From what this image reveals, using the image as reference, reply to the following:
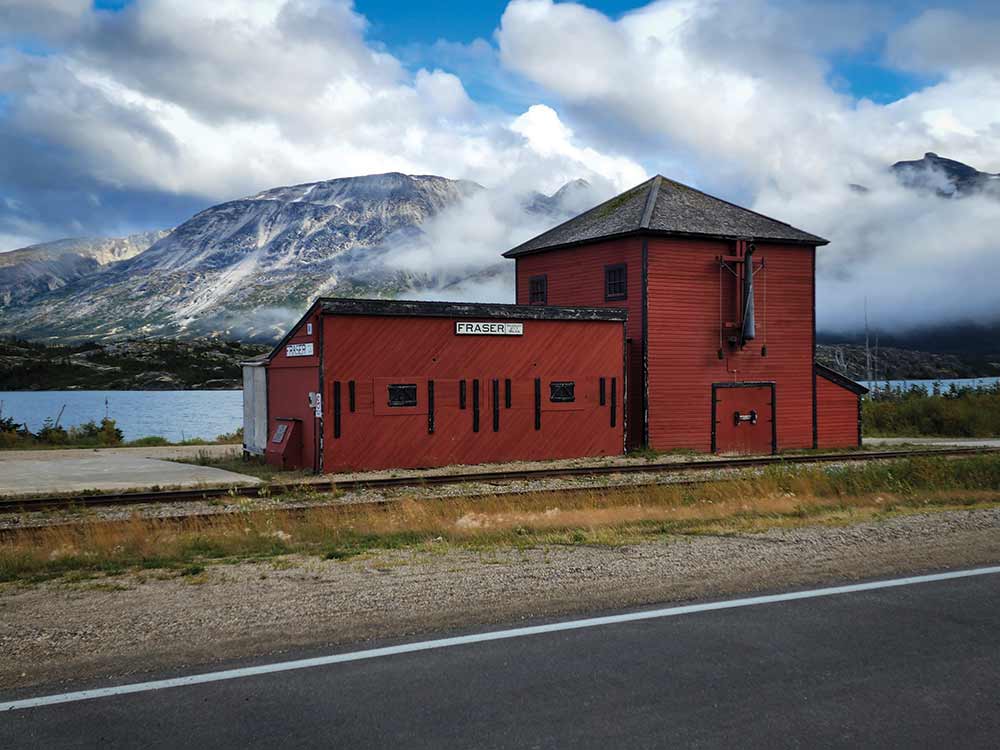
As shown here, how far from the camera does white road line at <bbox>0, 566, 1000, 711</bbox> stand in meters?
5.65

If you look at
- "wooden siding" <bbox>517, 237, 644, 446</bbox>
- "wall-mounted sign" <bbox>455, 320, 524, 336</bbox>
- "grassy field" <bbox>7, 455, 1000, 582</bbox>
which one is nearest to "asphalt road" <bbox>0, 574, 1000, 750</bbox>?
"grassy field" <bbox>7, 455, 1000, 582</bbox>

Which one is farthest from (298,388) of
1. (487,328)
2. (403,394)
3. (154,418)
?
(154,418)

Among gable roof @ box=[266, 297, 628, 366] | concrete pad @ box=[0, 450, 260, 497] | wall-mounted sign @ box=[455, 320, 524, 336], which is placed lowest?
concrete pad @ box=[0, 450, 260, 497]

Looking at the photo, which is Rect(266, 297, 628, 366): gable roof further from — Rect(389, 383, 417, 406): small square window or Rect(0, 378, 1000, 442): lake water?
Rect(0, 378, 1000, 442): lake water

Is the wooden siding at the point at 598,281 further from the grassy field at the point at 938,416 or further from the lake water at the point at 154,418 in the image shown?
the lake water at the point at 154,418

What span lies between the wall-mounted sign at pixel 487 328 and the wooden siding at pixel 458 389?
158 millimetres

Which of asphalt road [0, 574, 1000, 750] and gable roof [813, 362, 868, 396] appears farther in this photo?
gable roof [813, 362, 868, 396]

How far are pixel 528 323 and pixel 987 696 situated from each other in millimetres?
22231

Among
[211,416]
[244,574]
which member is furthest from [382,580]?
[211,416]

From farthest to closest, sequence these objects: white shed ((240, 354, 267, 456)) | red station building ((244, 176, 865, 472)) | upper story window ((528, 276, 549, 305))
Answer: upper story window ((528, 276, 549, 305))
white shed ((240, 354, 267, 456))
red station building ((244, 176, 865, 472))

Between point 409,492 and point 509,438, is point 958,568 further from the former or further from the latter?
point 509,438

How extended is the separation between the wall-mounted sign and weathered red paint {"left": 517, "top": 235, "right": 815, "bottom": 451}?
550 cm

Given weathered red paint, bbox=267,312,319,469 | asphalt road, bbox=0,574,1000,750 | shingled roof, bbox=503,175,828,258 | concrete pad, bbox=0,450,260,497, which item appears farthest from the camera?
shingled roof, bbox=503,175,828,258

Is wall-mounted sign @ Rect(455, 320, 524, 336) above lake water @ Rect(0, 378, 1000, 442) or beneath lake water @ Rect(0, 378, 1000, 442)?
above
